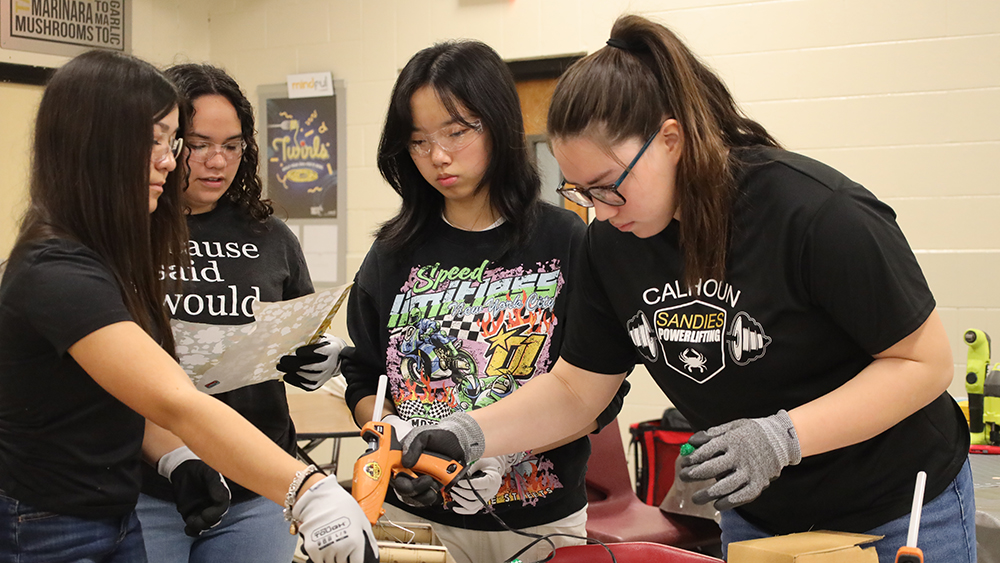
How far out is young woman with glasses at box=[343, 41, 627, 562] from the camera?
56.3 inches

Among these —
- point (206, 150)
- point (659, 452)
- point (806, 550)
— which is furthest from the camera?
point (659, 452)

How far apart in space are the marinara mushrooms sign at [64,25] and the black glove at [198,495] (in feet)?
9.66

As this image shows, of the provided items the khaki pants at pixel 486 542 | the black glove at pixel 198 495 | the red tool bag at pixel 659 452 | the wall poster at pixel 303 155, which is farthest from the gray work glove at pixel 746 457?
the wall poster at pixel 303 155

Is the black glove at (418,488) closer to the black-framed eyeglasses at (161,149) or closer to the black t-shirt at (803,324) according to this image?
the black t-shirt at (803,324)

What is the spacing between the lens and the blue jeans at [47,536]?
1071mm

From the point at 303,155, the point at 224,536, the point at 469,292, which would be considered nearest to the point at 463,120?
the point at 469,292

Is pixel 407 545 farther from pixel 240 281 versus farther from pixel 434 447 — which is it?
pixel 240 281

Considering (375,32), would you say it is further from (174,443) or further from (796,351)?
(796,351)

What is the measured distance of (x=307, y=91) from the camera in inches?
157

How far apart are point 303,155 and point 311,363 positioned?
257 centimetres

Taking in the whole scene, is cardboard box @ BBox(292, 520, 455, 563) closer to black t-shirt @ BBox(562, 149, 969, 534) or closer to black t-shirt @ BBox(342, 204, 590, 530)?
black t-shirt @ BBox(342, 204, 590, 530)

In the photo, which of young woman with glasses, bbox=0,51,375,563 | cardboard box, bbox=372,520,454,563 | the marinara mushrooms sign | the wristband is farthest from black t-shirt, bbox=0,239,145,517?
the marinara mushrooms sign

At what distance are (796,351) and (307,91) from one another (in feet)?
11.1

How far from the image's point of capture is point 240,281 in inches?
63.9
